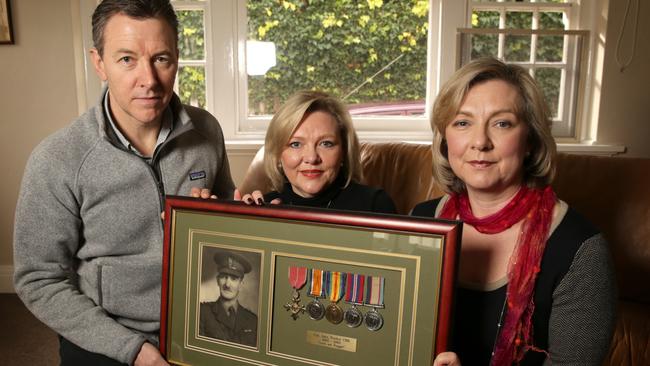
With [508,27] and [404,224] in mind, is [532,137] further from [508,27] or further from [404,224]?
[508,27]

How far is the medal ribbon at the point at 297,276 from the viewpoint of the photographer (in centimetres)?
101

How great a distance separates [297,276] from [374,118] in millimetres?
2447

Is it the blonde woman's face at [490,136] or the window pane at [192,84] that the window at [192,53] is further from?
the blonde woman's face at [490,136]

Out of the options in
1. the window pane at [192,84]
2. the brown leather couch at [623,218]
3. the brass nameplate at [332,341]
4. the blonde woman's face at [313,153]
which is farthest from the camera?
the window pane at [192,84]

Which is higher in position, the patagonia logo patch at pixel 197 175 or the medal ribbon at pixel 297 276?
the patagonia logo patch at pixel 197 175

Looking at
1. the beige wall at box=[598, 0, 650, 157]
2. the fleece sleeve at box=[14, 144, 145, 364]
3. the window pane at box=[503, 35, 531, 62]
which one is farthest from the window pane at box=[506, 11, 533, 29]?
the fleece sleeve at box=[14, 144, 145, 364]

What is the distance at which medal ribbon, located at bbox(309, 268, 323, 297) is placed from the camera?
3.28 ft

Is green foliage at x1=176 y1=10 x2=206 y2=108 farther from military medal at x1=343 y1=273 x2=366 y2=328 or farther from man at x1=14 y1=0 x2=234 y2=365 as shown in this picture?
military medal at x1=343 y1=273 x2=366 y2=328

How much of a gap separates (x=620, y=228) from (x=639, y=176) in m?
0.22

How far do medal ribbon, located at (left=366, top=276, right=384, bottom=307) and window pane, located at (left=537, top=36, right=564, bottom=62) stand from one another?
2.70 m

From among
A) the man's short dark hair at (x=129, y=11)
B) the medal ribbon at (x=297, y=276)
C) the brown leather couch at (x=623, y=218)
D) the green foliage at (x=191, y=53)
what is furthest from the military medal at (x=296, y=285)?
the green foliage at (x=191, y=53)

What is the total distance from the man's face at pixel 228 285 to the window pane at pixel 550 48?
9.06 feet

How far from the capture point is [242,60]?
3.25 metres

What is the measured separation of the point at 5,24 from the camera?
301cm
